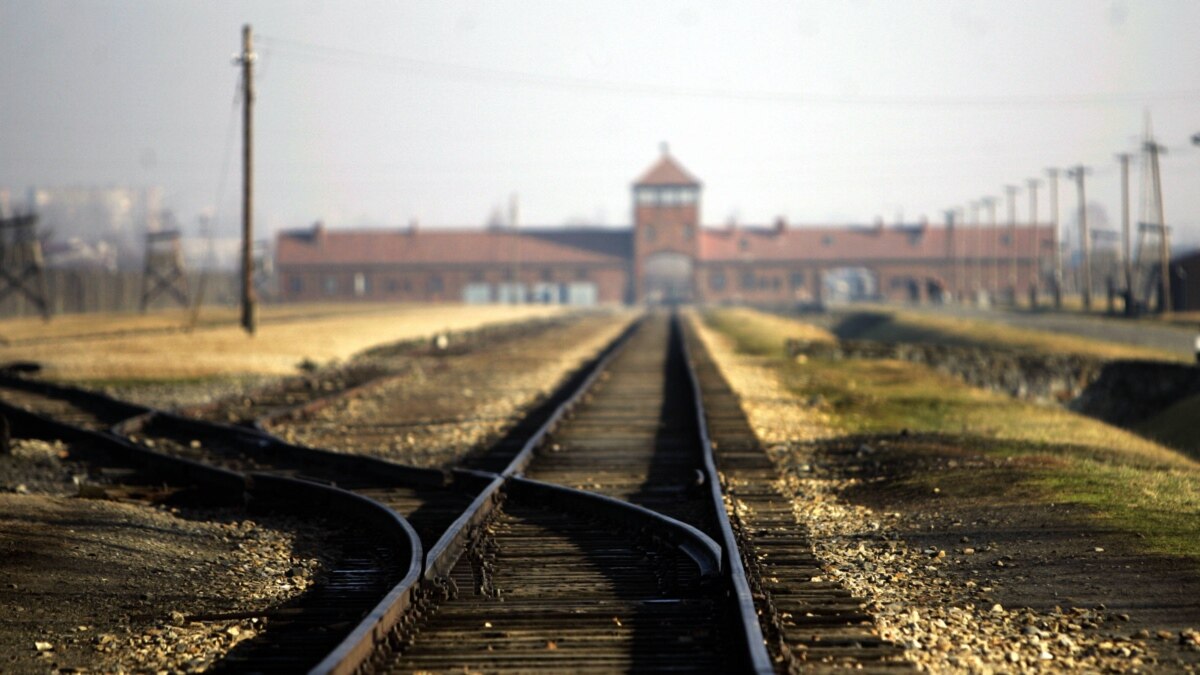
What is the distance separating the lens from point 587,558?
8641 millimetres

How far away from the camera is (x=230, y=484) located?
11.9m

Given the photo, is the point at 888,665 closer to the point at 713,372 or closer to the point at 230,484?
the point at 230,484

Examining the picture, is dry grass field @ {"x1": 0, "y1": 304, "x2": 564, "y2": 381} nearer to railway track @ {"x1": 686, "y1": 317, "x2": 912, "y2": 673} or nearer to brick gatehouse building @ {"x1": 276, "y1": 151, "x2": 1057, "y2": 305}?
railway track @ {"x1": 686, "y1": 317, "x2": 912, "y2": 673}

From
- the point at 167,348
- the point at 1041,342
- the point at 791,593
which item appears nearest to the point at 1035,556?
the point at 791,593

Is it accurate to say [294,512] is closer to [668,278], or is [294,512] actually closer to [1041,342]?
[1041,342]

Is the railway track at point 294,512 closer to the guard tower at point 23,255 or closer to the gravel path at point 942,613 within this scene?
the gravel path at point 942,613

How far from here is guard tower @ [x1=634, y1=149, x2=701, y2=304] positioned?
120 meters

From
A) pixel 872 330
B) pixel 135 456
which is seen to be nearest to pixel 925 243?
pixel 872 330

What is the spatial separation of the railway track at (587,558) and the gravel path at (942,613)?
0.21 m

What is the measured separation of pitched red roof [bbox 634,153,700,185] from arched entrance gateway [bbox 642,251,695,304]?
6.64 meters

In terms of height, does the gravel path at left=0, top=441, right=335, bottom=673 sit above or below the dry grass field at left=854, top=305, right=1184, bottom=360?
below

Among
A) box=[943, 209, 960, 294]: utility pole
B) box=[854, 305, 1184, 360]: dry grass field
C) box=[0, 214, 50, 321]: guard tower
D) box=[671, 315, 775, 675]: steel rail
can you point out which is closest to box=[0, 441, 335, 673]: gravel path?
box=[671, 315, 775, 675]: steel rail

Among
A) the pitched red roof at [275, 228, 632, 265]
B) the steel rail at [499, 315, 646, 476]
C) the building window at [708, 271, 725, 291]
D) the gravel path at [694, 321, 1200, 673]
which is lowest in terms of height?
the gravel path at [694, 321, 1200, 673]

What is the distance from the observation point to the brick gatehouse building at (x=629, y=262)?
120125mm
